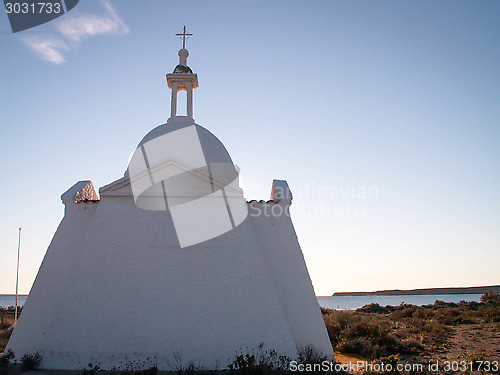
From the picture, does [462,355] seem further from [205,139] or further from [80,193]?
[80,193]

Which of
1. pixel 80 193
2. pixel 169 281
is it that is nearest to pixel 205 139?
pixel 80 193

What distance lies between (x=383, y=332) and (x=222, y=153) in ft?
27.1

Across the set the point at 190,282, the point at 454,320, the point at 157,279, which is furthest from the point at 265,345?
the point at 454,320

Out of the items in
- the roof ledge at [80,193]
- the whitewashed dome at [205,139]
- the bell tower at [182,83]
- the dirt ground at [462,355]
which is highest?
the bell tower at [182,83]

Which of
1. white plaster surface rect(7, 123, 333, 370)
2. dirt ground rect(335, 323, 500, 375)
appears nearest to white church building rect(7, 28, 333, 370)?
white plaster surface rect(7, 123, 333, 370)

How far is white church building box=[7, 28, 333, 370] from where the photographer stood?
848 centimetres

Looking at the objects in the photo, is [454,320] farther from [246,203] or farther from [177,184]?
[177,184]

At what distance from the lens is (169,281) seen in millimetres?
9008
